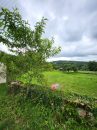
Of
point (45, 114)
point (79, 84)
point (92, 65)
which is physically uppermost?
point (92, 65)

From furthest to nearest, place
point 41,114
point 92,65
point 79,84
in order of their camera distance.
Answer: point 92,65 < point 79,84 < point 41,114

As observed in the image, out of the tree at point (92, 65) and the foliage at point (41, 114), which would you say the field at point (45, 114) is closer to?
the foliage at point (41, 114)

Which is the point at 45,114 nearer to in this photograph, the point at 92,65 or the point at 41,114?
the point at 41,114

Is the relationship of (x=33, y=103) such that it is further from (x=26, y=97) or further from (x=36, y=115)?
(x=36, y=115)

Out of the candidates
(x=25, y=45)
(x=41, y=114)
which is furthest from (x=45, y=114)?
(x=25, y=45)

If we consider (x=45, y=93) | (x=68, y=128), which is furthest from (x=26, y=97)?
(x=68, y=128)

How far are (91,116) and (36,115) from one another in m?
2.32

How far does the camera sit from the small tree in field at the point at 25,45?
25.8 ft

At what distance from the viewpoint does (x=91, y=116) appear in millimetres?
6871

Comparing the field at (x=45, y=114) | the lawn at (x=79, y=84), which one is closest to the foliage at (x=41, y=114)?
the field at (x=45, y=114)

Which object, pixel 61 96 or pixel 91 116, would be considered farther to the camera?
pixel 61 96

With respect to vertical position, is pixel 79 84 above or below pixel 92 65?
below

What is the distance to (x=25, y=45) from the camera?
8.18m

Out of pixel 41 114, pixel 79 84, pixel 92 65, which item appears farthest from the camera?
pixel 92 65
